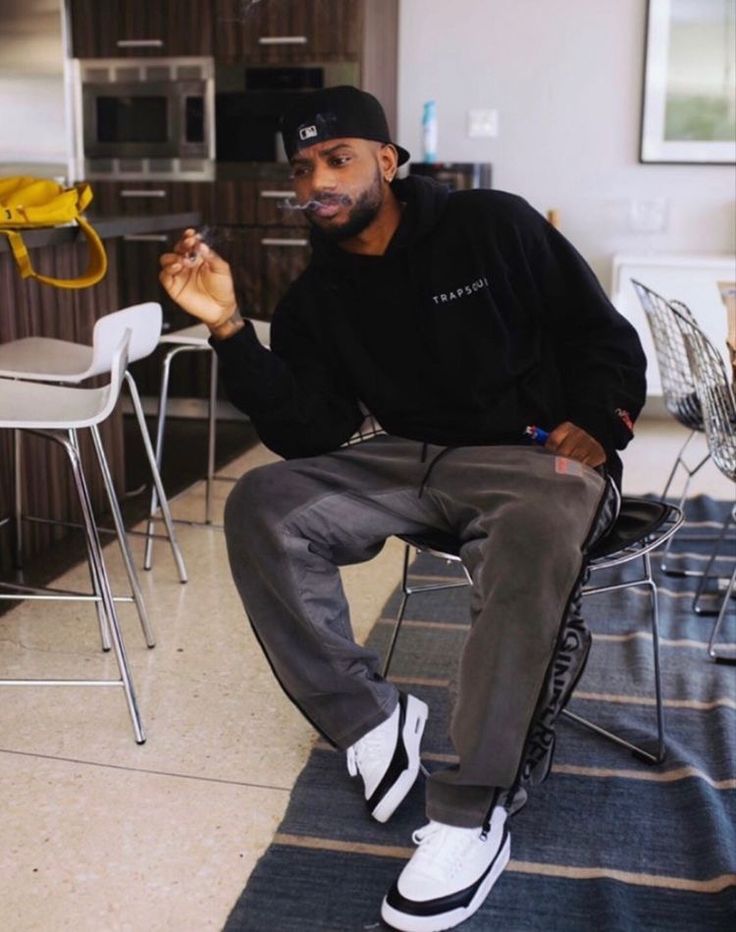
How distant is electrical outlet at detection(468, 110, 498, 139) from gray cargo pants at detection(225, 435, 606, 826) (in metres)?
3.34

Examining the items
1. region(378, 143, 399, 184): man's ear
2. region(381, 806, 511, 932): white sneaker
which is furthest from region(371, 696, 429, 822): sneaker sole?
region(378, 143, 399, 184): man's ear

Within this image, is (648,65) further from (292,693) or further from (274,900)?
(274,900)

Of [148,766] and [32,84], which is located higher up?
[32,84]

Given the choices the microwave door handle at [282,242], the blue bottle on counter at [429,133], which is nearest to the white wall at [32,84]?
the microwave door handle at [282,242]

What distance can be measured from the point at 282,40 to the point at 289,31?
47 millimetres

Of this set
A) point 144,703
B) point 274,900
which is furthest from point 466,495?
point 144,703

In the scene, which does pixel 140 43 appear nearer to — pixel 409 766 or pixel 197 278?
pixel 197 278

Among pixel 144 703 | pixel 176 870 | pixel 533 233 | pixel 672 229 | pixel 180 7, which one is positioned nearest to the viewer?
pixel 176 870

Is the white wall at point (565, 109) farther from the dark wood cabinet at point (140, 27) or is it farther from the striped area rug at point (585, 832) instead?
the striped area rug at point (585, 832)

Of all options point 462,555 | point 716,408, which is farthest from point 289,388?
point 716,408

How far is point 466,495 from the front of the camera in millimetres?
1918

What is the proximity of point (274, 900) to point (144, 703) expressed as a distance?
2.48 feet

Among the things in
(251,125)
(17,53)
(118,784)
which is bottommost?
(118,784)

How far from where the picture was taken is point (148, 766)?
2100 millimetres
